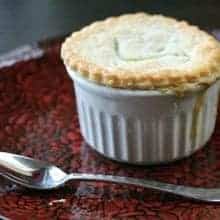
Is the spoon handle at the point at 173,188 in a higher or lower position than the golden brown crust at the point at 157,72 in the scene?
lower

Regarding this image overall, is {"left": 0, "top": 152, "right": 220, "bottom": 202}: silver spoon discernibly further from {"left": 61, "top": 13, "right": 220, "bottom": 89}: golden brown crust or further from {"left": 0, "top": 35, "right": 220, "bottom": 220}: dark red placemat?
{"left": 61, "top": 13, "right": 220, "bottom": 89}: golden brown crust

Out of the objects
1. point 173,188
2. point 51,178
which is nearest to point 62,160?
point 51,178

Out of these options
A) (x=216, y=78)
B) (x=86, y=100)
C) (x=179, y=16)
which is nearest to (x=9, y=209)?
(x=86, y=100)

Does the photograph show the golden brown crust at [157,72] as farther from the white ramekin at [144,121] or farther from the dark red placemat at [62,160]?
the dark red placemat at [62,160]

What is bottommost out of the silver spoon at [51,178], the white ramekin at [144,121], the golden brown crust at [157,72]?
the silver spoon at [51,178]

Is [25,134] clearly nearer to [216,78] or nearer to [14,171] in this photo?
[14,171]

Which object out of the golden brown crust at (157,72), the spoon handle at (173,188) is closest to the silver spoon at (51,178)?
the spoon handle at (173,188)

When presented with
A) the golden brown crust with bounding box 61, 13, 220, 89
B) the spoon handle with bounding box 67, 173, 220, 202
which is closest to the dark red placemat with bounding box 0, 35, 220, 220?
the spoon handle with bounding box 67, 173, 220, 202
